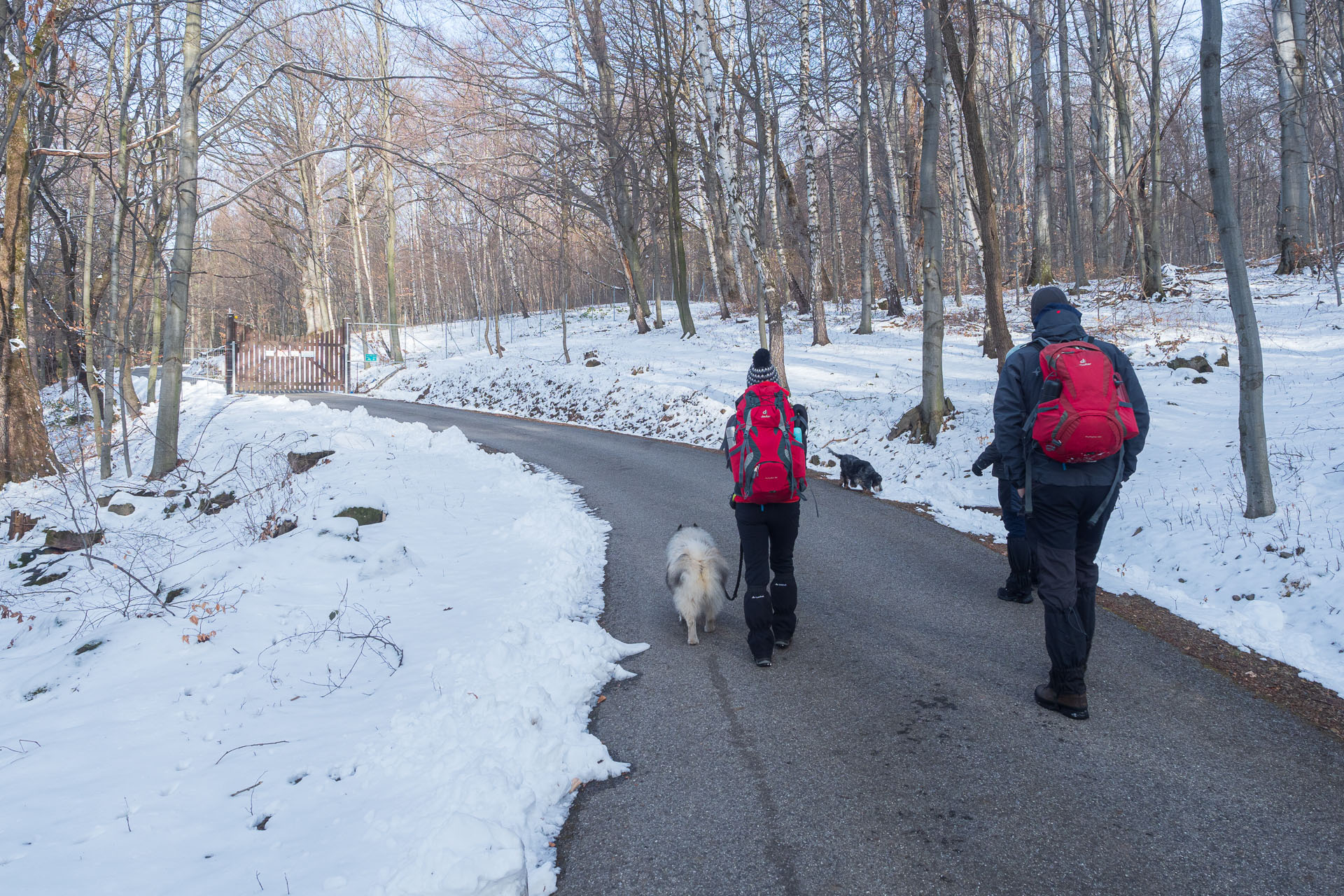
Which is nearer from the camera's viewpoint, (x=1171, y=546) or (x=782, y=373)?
(x=1171, y=546)

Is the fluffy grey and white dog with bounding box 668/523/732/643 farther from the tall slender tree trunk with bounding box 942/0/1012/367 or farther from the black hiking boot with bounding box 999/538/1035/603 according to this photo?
the tall slender tree trunk with bounding box 942/0/1012/367

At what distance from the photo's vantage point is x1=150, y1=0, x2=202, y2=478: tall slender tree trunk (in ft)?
34.6

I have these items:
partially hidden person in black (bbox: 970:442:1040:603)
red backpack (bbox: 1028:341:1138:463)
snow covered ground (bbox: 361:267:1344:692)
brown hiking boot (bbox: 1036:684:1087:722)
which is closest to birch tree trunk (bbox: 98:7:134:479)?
snow covered ground (bbox: 361:267:1344:692)

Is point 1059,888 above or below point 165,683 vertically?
below

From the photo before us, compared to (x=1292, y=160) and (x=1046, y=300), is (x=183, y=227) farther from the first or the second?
(x=1292, y=160)

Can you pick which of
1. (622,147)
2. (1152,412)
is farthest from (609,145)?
(1152,412)

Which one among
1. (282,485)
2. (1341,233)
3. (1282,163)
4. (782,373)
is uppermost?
(1282,163)

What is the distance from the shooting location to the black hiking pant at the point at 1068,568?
418 centimetres

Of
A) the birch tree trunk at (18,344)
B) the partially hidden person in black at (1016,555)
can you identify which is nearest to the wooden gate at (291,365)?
the birch tree trunk at (18,344)

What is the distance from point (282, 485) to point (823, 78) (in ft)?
58.4

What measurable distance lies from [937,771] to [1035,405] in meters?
2.21

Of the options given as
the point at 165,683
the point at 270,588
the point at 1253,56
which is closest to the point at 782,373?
the point at 1253,56

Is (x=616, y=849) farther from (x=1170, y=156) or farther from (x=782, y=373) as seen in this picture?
(x=1170, y=156)

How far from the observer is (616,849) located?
3229 millimetres
